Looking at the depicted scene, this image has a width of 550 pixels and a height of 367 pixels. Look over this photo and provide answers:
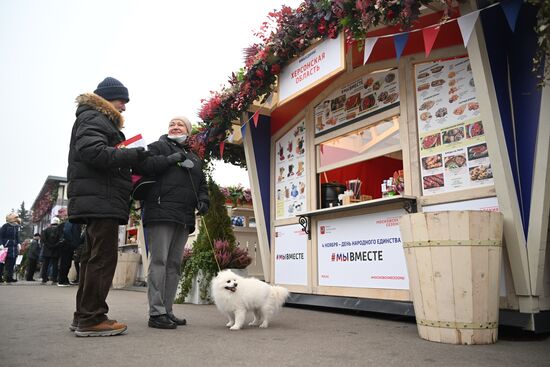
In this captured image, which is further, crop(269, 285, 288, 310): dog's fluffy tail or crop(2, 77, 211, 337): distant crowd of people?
crop(269, 285, 288, 310): dog's fluffy tail

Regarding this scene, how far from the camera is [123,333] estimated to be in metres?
3.63

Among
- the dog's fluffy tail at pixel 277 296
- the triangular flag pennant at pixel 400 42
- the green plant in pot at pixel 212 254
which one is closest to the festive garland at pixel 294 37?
the triangular flag pennant at pixel 400 42

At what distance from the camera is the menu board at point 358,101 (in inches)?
210

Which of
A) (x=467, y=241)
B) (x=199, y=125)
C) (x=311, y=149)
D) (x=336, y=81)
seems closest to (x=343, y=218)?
(x=311, y=149)

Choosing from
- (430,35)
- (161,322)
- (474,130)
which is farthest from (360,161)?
(161,322)

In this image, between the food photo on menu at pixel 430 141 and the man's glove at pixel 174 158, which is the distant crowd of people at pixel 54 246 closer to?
the man's glove at pixel 174 158

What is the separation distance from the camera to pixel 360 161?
18.2 feet

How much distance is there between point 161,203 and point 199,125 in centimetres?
327

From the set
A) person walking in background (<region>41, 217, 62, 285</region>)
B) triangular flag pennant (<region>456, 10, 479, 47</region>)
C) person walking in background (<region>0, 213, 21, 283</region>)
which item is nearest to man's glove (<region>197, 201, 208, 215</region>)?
triangular flag pennant (<region>456, 10, 479, 47</region>)

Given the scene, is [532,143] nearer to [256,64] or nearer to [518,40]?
[518,40]

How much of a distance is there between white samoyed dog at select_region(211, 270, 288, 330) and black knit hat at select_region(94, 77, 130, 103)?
1946mm

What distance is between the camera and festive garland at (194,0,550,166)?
12.2ft

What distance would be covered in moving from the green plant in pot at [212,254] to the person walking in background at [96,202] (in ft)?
9.22

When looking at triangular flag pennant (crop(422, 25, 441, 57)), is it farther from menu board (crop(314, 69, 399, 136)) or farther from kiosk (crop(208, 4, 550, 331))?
menu board (crop(314, 69, 399, 136))
